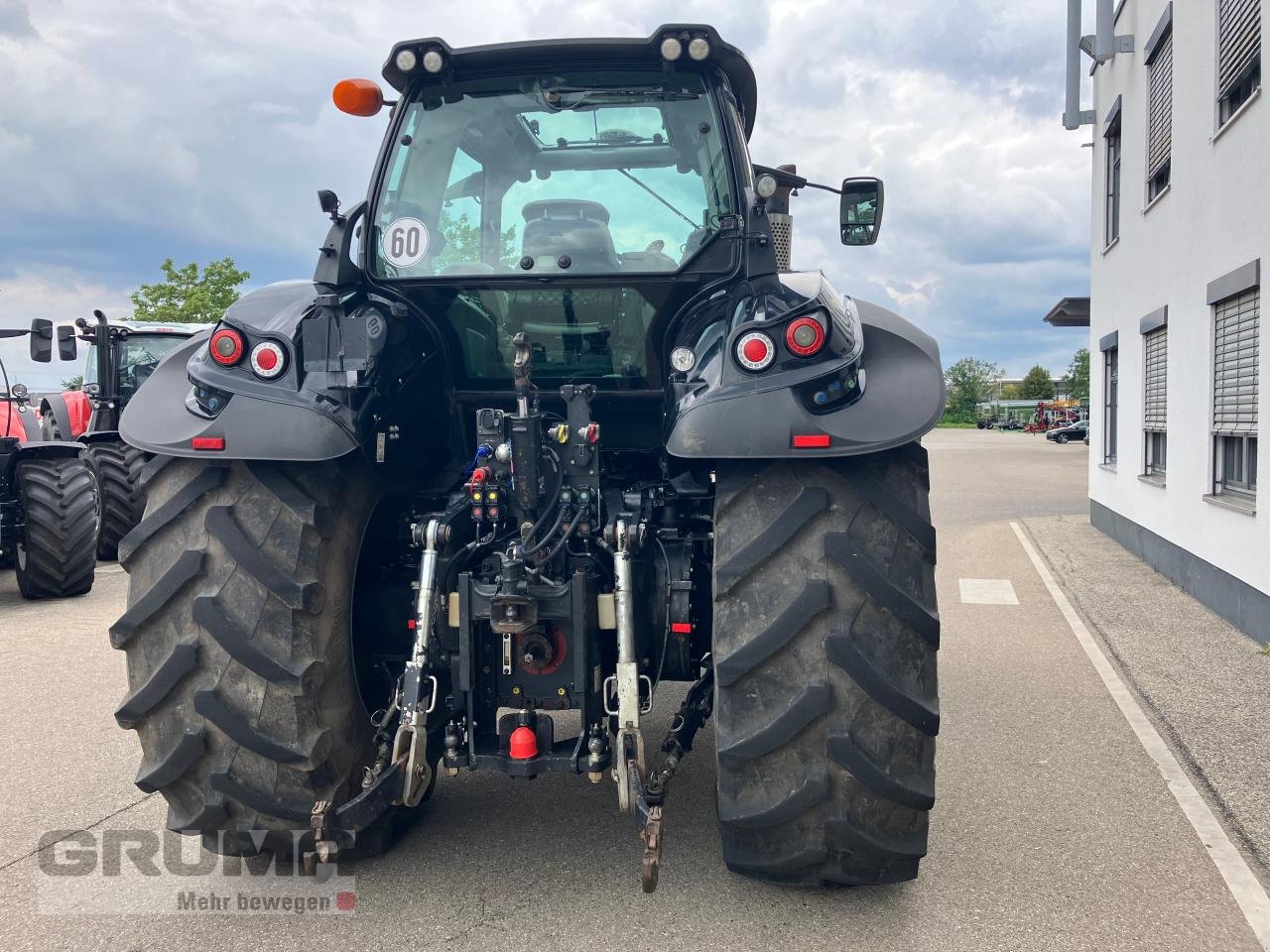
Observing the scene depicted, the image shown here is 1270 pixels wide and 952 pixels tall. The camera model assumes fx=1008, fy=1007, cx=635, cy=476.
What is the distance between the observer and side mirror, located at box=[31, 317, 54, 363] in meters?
9.23

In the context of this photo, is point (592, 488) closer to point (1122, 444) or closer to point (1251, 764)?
point (1251, 764)

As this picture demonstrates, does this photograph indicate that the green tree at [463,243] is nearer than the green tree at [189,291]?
Yes

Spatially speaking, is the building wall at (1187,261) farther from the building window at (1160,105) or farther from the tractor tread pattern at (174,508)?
the tractor tread pattern at (174,508)

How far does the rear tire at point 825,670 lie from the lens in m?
2.76

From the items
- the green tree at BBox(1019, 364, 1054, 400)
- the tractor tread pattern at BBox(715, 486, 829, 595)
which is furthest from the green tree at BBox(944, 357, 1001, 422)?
the tractor tread pattern at BBox(715, 486, 829, 595)

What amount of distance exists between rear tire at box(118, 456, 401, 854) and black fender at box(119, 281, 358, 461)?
118 millimetres

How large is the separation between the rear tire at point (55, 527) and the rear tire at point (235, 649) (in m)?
6.44

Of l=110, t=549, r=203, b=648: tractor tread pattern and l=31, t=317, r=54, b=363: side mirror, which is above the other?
l=31, t=317, r=54, b=363: side mirror

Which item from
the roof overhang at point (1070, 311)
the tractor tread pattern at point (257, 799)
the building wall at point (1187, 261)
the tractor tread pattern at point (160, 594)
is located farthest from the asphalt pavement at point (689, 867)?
the roof overhang at point (1070, 311)

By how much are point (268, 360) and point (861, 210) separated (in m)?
2.36

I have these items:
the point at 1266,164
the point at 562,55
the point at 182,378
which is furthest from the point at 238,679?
the point at 1266,164

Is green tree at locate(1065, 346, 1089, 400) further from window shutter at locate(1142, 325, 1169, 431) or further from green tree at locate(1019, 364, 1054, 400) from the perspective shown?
window shutter at locate(1142, 325, 1169, 431)

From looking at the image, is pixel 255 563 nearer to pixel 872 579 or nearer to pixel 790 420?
pixel 790 420

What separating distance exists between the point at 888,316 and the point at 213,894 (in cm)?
295
